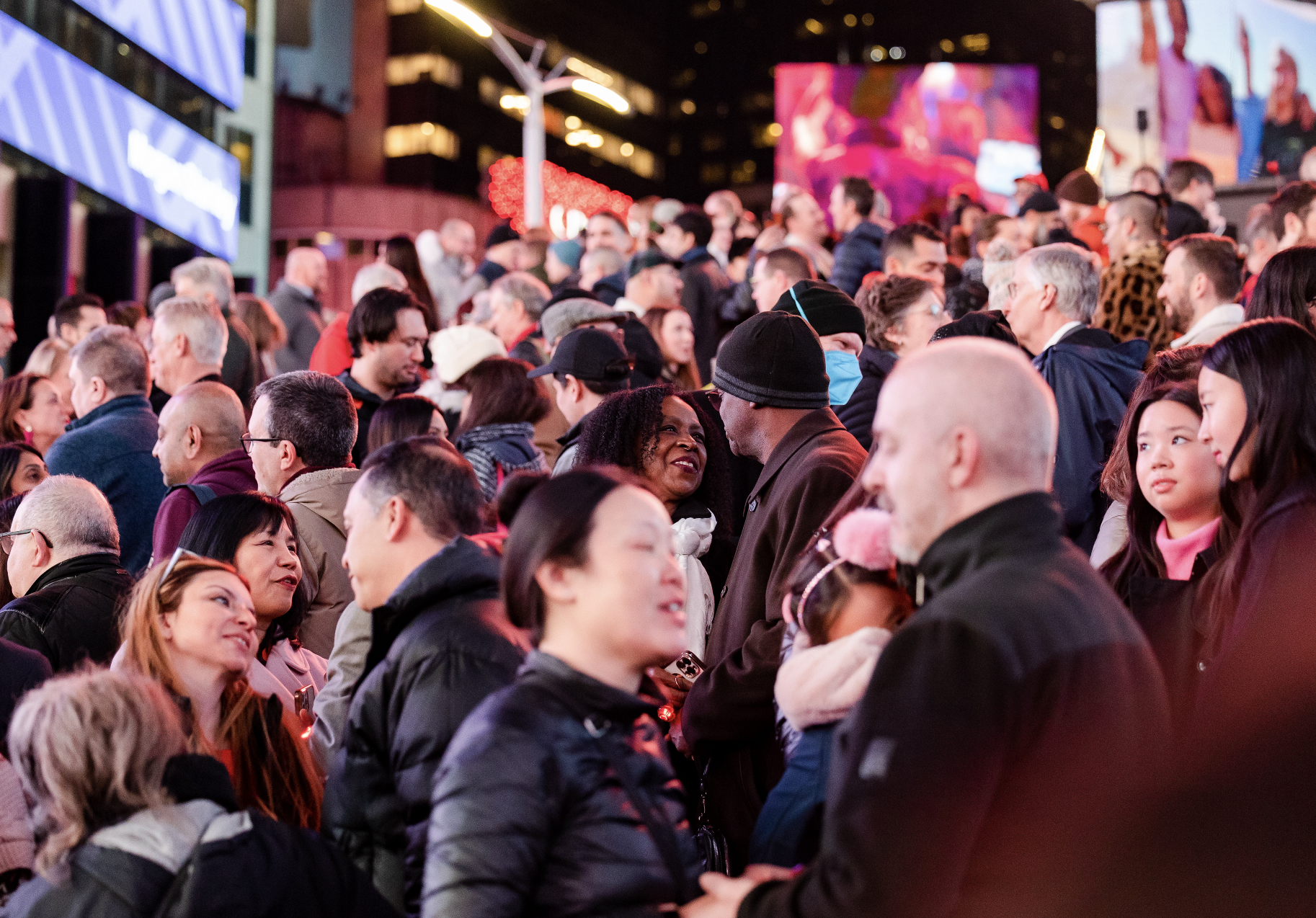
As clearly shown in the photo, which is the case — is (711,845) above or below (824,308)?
below

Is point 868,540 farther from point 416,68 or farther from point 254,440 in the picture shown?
point 416,68

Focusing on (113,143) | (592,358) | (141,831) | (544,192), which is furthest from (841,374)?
(544,192)

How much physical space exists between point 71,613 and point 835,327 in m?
3.36

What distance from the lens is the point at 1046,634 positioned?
2404mm

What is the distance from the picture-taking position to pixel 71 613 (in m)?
4.93

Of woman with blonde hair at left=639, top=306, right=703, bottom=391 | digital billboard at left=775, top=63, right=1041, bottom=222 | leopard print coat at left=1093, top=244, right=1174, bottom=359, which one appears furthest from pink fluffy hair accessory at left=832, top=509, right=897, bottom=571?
digital billboard at left=775, top=63, right=1041, bottom=222

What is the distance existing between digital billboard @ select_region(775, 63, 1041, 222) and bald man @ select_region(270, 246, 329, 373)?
18874 mm

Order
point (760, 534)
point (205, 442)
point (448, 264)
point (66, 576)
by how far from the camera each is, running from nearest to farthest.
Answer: point (760, 534)
point (66, 576)
point (205, 442)
point (448, 264)

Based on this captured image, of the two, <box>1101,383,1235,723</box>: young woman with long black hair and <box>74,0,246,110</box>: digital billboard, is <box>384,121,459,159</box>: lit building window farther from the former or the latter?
<box>1101,383,1235,723</box>: young woman with long black hair

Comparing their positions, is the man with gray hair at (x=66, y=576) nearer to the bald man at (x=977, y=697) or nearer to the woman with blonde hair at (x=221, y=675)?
the woman with blonde hair at (x=221, y=675)

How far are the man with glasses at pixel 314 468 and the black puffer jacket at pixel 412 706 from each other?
1.99m

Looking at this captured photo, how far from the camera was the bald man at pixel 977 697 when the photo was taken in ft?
7.69

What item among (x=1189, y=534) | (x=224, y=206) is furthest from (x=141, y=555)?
(x=224, y=206)

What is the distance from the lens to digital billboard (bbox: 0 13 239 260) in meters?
19.9
